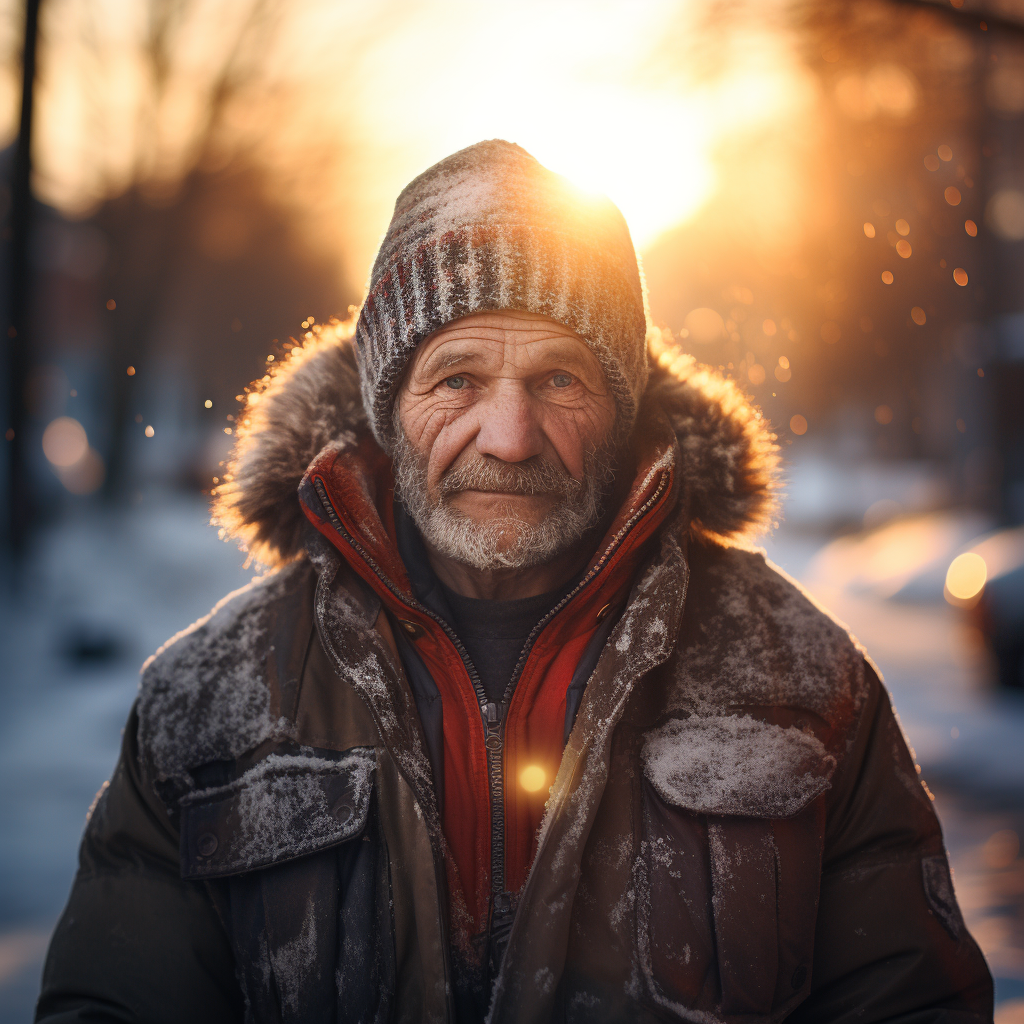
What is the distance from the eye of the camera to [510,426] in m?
1.73

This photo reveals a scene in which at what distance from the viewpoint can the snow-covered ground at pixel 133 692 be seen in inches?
127

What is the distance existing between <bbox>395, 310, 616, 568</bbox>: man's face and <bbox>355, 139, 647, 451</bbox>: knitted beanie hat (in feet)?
0.17

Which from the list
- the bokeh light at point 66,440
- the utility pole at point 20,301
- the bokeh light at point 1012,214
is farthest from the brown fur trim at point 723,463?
the bokeh light at point 66,440

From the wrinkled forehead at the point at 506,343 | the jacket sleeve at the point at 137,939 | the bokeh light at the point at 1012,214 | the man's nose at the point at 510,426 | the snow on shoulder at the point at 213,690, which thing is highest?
the bokeh light at the point at 1012,214

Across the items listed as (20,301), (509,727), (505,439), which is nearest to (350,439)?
(505,439)

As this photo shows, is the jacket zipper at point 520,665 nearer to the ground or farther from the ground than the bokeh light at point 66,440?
nearer to the ground

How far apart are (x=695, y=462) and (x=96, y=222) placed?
5973 mm

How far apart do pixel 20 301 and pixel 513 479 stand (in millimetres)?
2970

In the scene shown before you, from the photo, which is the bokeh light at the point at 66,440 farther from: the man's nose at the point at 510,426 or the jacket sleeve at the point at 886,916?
the jacket sleeve at the point at 886,916

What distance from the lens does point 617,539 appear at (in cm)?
162

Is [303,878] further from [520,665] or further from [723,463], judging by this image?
[723,463]

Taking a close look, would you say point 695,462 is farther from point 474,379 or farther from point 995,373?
point 995,373

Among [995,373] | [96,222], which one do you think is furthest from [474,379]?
[995,373]

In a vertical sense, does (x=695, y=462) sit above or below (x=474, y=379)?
below
